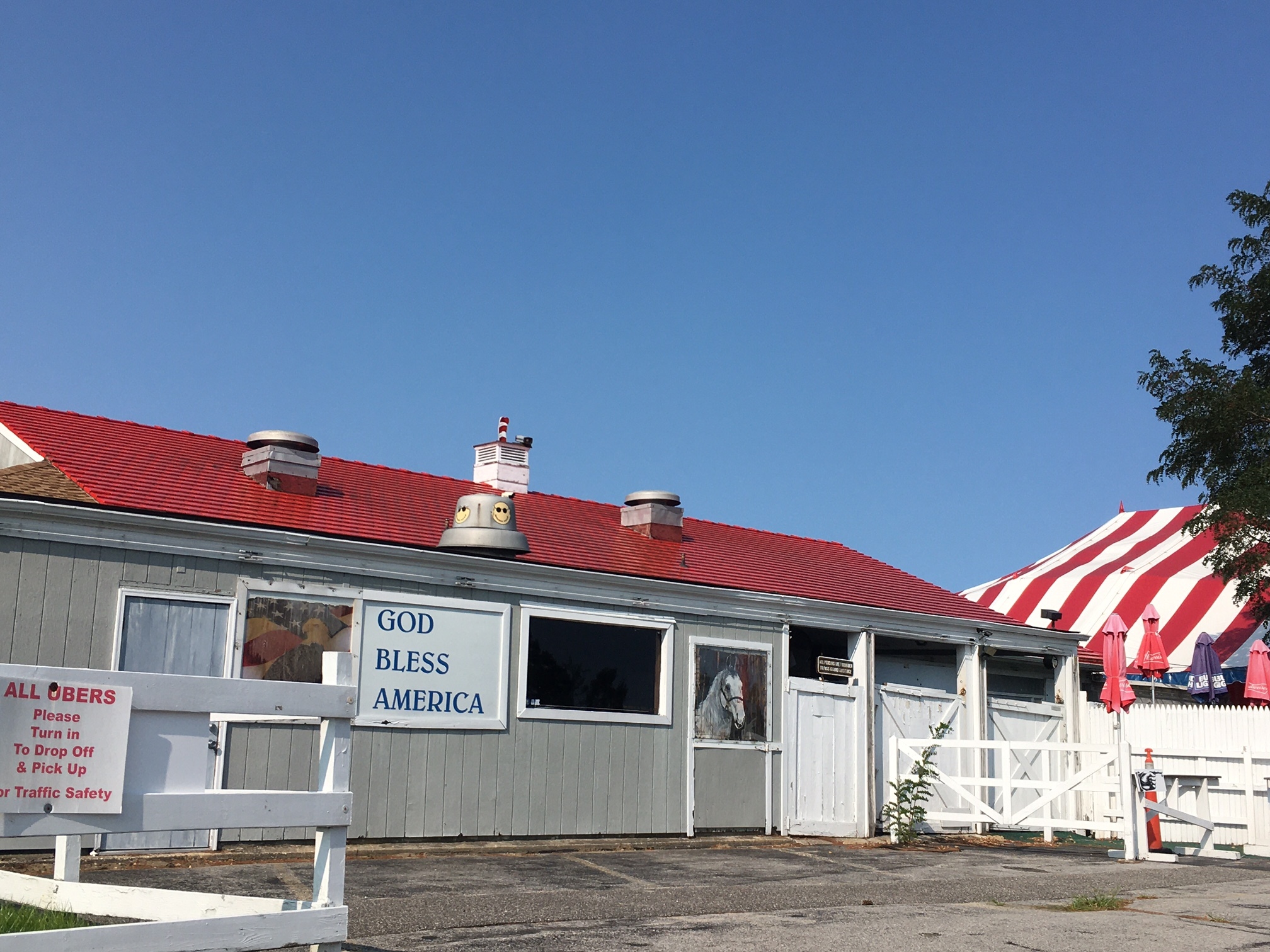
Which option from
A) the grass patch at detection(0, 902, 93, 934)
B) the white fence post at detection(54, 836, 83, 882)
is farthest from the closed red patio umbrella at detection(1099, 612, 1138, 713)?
the grass patch at detection(0, 902, 93, 934)

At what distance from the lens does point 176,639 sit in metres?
11.0

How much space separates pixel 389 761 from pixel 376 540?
2.18m

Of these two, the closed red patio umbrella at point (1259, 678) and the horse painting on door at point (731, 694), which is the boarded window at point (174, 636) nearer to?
the horse painting on door at point (731, 694)

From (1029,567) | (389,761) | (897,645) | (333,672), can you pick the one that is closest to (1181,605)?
(1029,567)

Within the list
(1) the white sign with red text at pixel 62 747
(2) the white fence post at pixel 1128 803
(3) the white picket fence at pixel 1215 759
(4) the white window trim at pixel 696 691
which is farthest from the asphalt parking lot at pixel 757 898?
(1) the white sign with red text at pixel 62 747

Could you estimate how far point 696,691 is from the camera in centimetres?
1436

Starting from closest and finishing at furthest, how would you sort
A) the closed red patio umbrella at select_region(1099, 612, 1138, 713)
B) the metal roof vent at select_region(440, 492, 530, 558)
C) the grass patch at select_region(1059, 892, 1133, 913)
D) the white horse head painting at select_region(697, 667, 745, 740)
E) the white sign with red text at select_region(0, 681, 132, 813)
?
the white sign with red text at select_region(0, 681, 132, 813) → the grass patch at select_region(1059, 892, 1133, 913) → the metal roof vent at select_region(440, 492, 530, 558) → the white horse head painting at select_region(697, 667, 745, 740) → the closed red patio umbrella at select_region(1099, 612, 1138, 713)

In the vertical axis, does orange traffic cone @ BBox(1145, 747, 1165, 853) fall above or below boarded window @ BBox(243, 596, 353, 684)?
below

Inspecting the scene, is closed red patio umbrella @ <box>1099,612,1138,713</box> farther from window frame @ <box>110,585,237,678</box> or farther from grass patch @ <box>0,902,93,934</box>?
grass patch @ <box>0,902,93,934</box>

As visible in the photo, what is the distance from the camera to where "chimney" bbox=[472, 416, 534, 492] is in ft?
55.4

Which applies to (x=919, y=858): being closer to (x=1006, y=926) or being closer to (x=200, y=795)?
(x=1006, y=926)

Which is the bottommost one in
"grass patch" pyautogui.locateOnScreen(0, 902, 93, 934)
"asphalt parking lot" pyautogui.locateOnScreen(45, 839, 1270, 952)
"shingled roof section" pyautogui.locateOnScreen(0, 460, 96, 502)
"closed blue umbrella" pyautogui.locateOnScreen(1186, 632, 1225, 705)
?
"asphalt parking lot" pyautogui.locateOnScreen(45, 839, 1270, 952)

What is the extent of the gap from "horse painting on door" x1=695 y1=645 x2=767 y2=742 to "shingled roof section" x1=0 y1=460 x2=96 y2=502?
7034mm

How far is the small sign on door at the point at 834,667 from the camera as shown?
15.8 m
